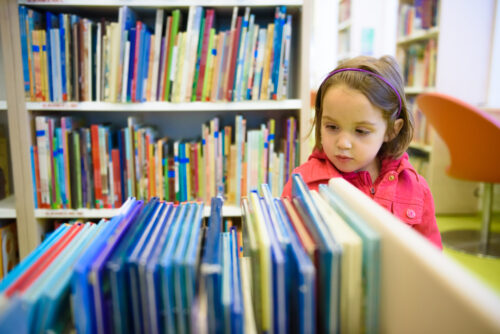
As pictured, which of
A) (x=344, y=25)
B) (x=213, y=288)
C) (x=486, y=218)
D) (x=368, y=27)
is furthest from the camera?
(x=344, y=25)

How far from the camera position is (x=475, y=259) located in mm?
2098

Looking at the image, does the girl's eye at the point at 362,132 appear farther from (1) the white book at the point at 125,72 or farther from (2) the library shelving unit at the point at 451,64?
(2) the library shelving unit at the point at 451,64

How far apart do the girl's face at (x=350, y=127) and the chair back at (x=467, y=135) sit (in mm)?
1275

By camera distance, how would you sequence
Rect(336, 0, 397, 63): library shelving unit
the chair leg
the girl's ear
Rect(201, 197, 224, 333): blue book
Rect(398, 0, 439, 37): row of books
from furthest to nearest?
Rect(336, 0, 397, 63): library shelving unit < Rect(398, 0, 439, 37): row of books < the chair leg < the girl's ear < Rect(201, 197, 224, 333): blue book

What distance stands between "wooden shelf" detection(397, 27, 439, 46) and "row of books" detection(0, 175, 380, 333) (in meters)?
2.87

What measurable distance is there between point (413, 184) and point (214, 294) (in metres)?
0.80

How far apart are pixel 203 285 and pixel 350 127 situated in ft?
2.17

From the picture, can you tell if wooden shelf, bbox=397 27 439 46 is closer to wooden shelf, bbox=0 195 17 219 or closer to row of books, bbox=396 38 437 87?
row of books, bbox=396 38 437 87

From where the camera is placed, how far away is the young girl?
37.9 inches

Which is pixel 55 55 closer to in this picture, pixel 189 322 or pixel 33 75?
pixel 33 75

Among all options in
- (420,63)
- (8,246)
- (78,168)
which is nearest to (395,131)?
(78,168)

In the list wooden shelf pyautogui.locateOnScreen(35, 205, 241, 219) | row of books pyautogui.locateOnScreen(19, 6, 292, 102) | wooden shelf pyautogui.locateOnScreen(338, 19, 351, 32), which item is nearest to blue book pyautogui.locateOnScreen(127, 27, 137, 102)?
row of books pyautogui.locateOnScreen(19, 6, 292, 102)

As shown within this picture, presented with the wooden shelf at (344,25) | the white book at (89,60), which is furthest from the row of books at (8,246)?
the wooden shelf at (344,25)

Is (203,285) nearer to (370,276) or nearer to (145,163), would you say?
(370,276)
